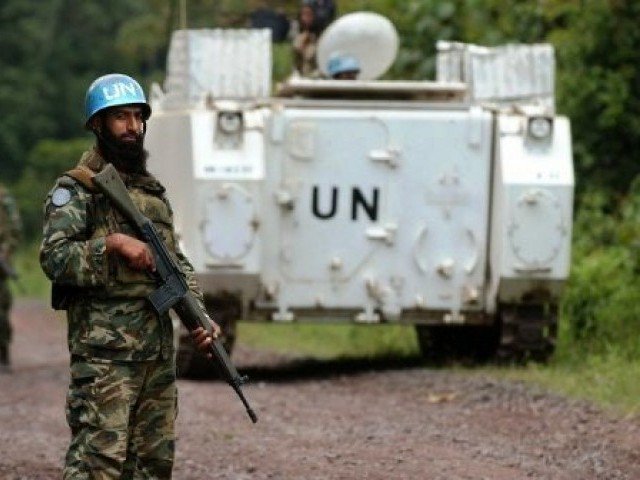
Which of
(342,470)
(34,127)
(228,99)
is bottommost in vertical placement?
(34,127)

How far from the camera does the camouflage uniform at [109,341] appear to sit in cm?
689

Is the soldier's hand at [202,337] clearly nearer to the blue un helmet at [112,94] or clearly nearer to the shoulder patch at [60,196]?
the shoulder patch at [60,196]

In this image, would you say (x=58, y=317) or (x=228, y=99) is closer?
(x=228, y=99)

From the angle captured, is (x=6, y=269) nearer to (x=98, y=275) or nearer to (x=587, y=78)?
(x=587, y=78)

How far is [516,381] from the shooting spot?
13.1 m

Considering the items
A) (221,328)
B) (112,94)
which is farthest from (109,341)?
(221,328)

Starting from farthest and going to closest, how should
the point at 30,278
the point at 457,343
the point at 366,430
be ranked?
the point at 30,278, the point at 457,343, the point at 366,430

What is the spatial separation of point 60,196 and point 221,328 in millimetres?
6601

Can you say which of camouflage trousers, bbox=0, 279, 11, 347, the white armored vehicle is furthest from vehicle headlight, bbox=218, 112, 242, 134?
camouflage trousers, bbox=0, 279, 11, 347

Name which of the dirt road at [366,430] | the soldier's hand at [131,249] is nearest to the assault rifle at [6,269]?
the dirt road at [366,430]

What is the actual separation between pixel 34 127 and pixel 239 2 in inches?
747

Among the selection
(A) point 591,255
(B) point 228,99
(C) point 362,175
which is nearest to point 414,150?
(C) point 362,175

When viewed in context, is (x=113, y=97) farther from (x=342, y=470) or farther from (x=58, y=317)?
(x=58, y=317)

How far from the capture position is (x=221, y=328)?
1348cm
